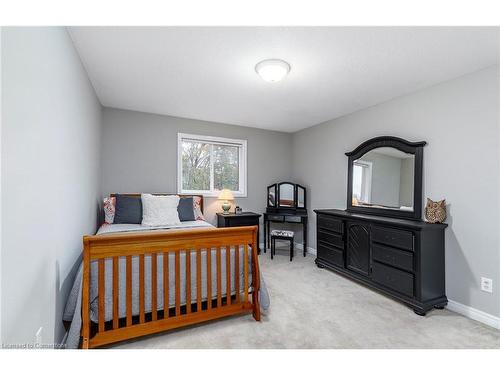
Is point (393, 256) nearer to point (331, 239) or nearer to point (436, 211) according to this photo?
point (436, 211)

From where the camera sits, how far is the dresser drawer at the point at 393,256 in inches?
91.4

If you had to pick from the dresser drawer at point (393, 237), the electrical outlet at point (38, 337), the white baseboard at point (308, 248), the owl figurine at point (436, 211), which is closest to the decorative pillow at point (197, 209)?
the white baseboard at point (308, 248)

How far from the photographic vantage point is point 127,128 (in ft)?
11.8

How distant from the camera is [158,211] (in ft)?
10.2

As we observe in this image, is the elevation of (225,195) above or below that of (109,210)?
above

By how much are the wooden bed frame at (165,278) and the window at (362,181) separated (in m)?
1.99

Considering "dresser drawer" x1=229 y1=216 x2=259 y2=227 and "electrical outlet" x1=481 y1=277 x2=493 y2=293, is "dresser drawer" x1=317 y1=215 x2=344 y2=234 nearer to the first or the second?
"dresser drawer" x1=229 y1=216 x2=259 y2=227

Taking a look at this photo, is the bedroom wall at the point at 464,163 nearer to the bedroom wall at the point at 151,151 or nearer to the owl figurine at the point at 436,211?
the owl figurine at the point at 436,211

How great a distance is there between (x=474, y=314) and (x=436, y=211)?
3.17ft

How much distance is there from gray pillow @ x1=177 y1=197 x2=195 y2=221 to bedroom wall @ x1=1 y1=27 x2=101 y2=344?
1385 millimetres

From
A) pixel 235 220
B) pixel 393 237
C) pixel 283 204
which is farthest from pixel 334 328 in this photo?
pixel 283 204

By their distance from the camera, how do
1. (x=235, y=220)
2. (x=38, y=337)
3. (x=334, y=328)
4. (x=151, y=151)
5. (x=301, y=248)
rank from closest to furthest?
(x=38, y=337) → (x=334, y=328) → (x=151, y=151) → (x=235, y=220) → (x=301, y=248)

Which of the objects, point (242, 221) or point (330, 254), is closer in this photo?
point (330, 254)

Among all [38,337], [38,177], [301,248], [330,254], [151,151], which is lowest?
[301,248]
